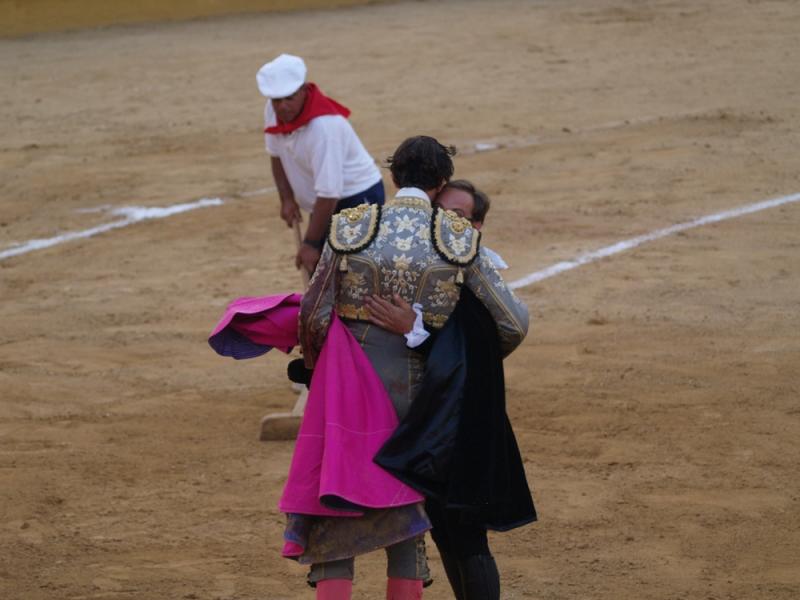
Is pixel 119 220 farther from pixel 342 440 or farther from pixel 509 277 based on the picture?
pixel 342 440

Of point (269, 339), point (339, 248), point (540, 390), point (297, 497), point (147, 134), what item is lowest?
point (147, 134)

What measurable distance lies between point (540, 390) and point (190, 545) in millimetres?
2372

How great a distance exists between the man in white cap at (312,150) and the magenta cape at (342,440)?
8.51 feet


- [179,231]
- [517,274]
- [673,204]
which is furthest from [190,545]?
[673,204]

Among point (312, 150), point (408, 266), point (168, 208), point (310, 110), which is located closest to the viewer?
point (408, 266)

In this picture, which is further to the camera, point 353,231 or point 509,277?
point 509,277

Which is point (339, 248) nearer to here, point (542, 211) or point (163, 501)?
point (163, 501)

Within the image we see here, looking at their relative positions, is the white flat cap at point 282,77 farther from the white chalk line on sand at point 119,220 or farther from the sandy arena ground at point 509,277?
the white chalk line on sand at point 119,220

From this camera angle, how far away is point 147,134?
46.8 feet

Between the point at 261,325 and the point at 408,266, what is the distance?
55 centimetres

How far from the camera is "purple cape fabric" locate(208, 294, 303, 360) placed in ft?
14.8

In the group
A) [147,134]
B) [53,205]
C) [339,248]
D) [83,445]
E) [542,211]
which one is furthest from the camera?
[147,134]

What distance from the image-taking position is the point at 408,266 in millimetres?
4289

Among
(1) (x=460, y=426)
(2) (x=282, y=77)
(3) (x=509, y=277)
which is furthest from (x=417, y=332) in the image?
(3) (x=509, y=277)
